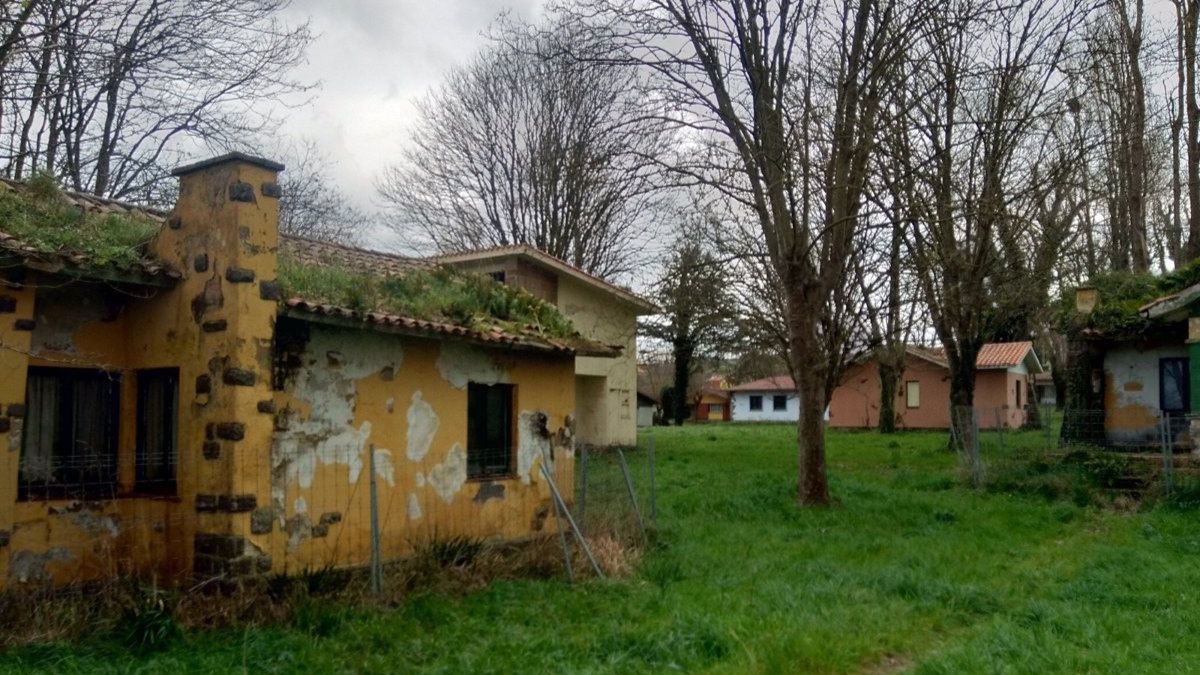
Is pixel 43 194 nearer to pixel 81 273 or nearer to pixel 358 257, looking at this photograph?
pixel 81 273

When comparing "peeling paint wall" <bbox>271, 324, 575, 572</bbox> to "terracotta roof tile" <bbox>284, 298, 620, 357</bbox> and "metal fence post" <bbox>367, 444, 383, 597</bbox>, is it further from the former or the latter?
"metal fence post" <bbox>367, 444, 383, 597</bbox>

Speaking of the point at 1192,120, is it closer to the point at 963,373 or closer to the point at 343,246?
the point at 963,373

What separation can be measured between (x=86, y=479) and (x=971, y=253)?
57.1 feet

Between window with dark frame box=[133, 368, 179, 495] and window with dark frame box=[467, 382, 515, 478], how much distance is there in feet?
11.1

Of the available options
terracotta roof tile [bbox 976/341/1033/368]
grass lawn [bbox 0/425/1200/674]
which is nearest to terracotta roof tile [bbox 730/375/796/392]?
terracotta roof tile [bbox 976/341/1033/368]

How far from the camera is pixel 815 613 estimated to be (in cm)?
869

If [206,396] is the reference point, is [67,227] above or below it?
above

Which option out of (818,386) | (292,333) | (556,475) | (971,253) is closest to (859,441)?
(971,253)

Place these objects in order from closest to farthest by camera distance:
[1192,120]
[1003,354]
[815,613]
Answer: [815,613], [1192,120], [1003,354]

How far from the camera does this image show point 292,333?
30.6 feet

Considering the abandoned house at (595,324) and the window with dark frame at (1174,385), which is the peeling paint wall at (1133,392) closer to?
the window with dark frame at (1174,385)

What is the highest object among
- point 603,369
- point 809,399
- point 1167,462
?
point 603,369

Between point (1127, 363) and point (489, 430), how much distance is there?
15374mm

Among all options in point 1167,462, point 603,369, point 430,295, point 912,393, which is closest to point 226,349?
point 430,295
